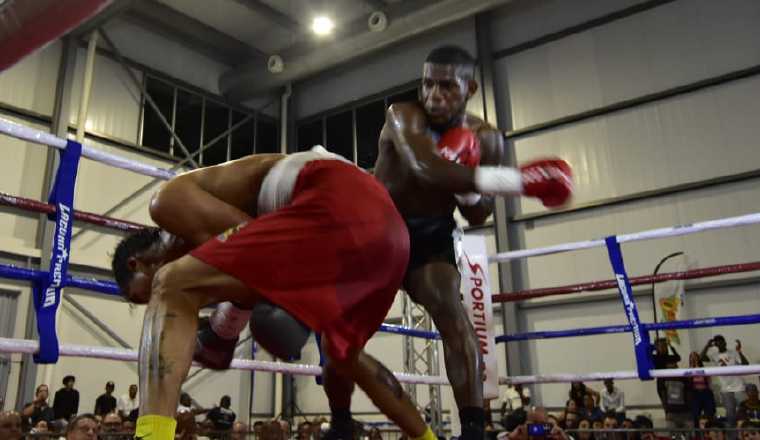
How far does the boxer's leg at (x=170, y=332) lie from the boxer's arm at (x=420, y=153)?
1.79 feet

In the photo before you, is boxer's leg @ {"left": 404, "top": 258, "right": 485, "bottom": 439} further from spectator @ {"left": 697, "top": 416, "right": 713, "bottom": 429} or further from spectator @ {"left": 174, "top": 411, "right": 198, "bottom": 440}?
spectator @ {"left": 697, "top": 416, "right": 713, "bottom": 429}

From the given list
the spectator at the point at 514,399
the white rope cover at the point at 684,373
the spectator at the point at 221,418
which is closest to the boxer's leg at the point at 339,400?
the white rope cover at the point at 684,373

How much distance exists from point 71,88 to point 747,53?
7409 mm

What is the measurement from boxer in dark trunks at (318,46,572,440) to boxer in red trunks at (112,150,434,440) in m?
0.33

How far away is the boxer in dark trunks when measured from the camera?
1.55 m

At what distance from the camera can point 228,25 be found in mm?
9602

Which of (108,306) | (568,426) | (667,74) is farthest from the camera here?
(108,306)

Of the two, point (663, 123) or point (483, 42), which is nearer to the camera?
point (663, 123)

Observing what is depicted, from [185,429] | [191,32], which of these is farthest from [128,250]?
[191,32]

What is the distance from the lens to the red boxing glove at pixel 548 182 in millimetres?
1439

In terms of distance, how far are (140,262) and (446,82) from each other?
973mm

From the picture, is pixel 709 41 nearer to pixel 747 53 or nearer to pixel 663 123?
pixel 747 53

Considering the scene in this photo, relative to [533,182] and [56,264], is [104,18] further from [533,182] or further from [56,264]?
[533,182]

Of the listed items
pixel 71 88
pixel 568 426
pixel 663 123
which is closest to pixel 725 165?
pixel 663 123
